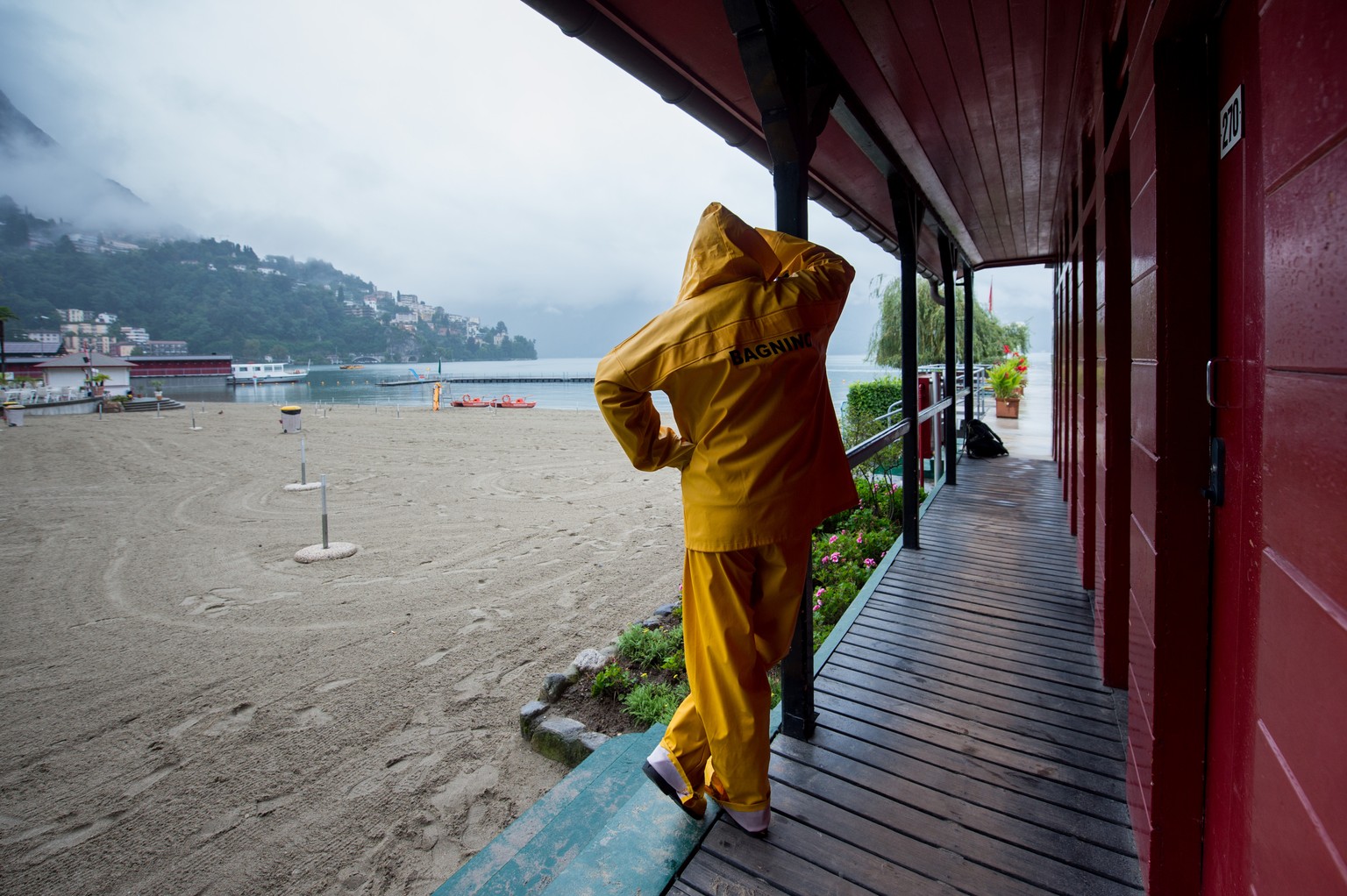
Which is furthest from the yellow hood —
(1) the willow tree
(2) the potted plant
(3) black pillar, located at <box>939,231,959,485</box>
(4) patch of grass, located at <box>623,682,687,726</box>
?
(1) the willow tree

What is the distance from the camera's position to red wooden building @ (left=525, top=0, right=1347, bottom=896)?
0.73 metres

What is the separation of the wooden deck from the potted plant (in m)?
8.60

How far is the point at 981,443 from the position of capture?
26.4 feet

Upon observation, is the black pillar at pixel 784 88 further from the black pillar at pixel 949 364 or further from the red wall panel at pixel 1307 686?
the black pillar at pixel 949 364

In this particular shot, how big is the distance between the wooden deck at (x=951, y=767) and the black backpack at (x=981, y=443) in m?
4.75

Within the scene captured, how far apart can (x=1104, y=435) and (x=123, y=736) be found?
16.6 ft

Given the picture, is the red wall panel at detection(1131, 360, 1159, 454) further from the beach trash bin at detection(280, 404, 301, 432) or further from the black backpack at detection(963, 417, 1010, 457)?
the beach trash bin at detection(280, 404, 301, 432)

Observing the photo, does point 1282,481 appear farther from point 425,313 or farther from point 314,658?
point 425,313

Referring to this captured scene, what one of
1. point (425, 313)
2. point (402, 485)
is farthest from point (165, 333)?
point (402, 485)

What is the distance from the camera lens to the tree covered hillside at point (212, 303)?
105m

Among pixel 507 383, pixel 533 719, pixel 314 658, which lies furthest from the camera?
pixel 507 383

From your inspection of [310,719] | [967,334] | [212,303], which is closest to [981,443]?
[967,334]

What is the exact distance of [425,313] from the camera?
14150cm

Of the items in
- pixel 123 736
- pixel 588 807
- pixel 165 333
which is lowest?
pixel 123 736
